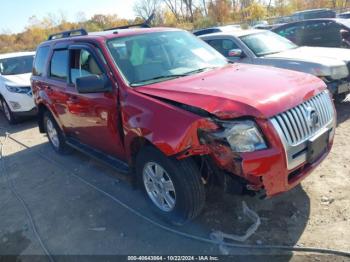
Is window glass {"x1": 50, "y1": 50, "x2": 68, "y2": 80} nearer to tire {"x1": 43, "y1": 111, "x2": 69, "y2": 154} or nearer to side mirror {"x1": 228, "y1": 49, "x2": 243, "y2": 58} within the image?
tire {"x1": 43, "y1": 111, "x2": 69, "y2": 154}

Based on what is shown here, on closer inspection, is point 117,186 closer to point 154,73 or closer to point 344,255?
point 154,73

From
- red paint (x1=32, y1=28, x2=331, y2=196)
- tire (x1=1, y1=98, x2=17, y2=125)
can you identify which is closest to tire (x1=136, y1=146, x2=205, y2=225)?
red paint (x1=32, y1=28, x2=331, y2=196)

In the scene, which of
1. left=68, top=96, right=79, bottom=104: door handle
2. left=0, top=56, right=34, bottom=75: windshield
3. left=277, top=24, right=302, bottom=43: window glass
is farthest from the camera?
left=277, top=24, right=302, bottom=43: window glass

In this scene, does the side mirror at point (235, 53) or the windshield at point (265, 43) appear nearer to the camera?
the side mirror at point (235, 53)

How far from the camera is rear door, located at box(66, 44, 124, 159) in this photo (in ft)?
12.7

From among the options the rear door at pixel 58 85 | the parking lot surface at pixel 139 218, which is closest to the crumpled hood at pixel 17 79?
the rear door at pixel 58 85

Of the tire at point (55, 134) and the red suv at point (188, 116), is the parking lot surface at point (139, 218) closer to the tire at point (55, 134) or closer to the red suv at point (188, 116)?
the red suv at point (188, 116)

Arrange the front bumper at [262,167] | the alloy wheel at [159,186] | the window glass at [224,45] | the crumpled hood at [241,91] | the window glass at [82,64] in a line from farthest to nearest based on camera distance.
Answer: the window glass at [224,45] < the window glass at [82,64] < the alloy wheel at [159,186] < the crumpled hood at [241,91] < the front bumper at [262,167]

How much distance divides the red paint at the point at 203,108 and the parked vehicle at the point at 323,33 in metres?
7.06

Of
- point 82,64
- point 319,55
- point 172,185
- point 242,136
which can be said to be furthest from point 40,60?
point 319,55

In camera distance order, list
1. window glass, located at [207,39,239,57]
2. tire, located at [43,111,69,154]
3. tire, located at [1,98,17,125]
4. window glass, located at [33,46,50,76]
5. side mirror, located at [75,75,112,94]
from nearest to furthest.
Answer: side mirror, located at [75,75,112,94] → window glass, located at [33,46,50,76] → tire, located at [43,111,69,154] → window glass, located at [207,39,239,57] → tire, located at [1,98,17,125]

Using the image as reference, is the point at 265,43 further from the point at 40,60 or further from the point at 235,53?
the point at 40,60

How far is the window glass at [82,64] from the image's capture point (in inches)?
161

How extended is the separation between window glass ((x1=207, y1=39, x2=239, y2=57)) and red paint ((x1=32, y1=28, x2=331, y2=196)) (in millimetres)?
3613
